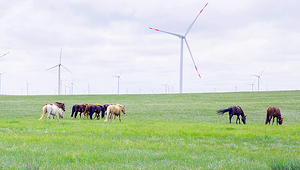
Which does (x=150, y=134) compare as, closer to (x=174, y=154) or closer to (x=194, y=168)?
(x=174, y=154)

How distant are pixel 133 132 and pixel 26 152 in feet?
21.1

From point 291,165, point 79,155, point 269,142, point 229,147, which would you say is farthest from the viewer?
point 269,142

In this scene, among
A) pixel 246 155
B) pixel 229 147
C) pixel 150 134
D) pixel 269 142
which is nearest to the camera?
pixel 246 155

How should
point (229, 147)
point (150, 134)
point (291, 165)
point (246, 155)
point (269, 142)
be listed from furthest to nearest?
point (150, 134), point (269, 142), point (229, 147), point (246, 155), point (291, 165)

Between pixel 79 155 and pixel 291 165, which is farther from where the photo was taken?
pixel 79 155

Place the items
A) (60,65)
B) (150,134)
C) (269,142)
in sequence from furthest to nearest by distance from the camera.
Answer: (60,65) < (150,134) < (269,142)

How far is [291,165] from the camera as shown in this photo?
686 cm

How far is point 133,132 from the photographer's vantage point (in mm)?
14250

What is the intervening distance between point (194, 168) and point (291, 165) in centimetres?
240

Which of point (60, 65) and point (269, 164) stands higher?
point (60, 65)

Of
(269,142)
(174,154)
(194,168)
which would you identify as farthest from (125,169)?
(269,142)

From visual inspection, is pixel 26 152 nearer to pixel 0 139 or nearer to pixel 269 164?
pixel 0 139

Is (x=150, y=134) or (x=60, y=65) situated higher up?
(x=60, y=65)

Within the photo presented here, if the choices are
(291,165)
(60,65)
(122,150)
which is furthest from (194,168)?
(60,65)
